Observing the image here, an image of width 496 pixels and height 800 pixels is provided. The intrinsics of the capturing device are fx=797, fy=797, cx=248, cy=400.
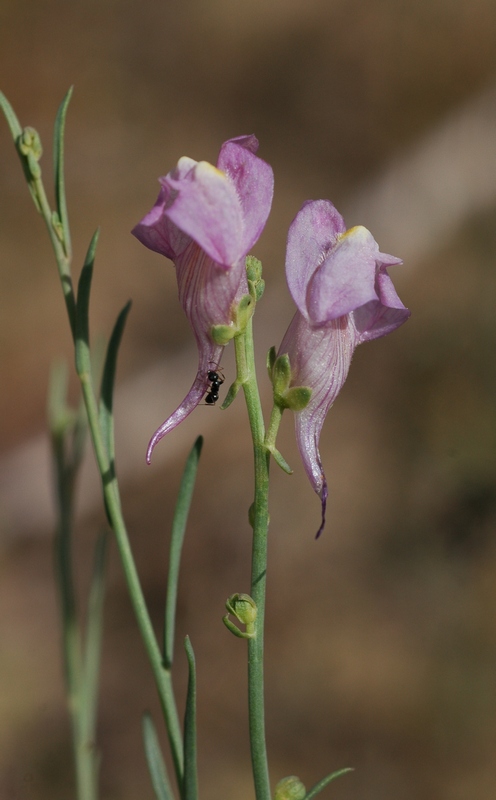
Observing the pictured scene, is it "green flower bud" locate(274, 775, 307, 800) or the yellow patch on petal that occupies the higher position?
the yellow patch on petal

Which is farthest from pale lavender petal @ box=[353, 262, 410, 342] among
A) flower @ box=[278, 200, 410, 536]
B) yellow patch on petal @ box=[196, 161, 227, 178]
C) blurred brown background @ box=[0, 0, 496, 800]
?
blurred brown background @ box=[0, 0, 496, 800]

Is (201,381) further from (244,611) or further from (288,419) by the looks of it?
(288,419)

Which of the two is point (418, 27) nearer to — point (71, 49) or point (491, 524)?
point (71, 49)

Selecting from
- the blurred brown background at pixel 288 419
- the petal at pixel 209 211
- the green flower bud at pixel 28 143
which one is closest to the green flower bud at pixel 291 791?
the petal at pixel 209 211

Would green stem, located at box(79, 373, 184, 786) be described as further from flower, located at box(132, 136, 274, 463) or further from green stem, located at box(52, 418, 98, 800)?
green stem, located at box(52, 418, 98, 800)

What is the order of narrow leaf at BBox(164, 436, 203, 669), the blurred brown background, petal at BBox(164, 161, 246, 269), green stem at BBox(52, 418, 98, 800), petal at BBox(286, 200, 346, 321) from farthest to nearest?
the blurred brown background → green stem at BBox(52, 418, 98, 800) → narrow leaf at BBox(164, 436, 203, 669) → petal at BBox(286, 200, 346, 321) → petal at BBox(164, 161, 246, 269)

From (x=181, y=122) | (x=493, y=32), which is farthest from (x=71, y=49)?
(x=493, y=32)
